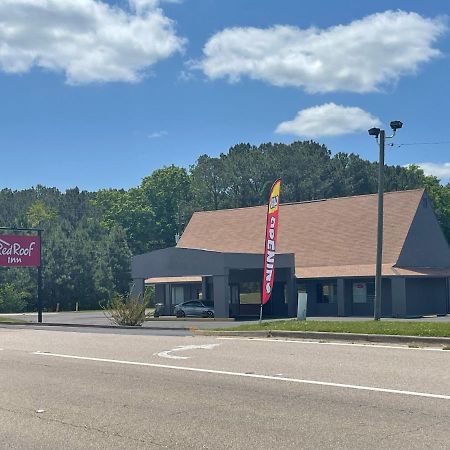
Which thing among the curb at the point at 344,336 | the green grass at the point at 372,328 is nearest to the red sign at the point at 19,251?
the curb at the point at 344,336

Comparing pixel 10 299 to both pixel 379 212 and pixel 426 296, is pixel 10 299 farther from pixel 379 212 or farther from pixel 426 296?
pixel 379 212

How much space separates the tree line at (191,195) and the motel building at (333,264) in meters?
23.4

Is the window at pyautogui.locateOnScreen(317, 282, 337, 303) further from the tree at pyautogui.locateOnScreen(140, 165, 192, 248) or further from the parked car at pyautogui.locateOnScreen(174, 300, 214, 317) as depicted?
the tree at pyautogui.locateOnScreen(140, 165, 192, 248)

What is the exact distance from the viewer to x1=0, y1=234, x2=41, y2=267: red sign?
39.1m

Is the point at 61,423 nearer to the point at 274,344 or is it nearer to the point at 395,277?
the point at 274,344

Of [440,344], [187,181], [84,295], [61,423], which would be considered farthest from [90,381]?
[187,181]

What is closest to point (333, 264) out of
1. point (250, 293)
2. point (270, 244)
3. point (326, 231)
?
point (326, 231)

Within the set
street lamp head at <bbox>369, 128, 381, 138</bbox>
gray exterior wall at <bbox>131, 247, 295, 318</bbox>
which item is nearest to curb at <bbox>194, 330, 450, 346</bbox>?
street lamp head at <bbox>369, 128, 381, 138</bbox>

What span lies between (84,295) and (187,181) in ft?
96.0

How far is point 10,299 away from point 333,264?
32.7 m

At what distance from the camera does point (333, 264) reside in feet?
142

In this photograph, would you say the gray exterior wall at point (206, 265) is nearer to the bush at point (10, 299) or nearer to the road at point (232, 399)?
the road at point (232, 399)

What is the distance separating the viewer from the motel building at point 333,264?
3972 cm

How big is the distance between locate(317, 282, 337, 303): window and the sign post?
17061 mm
